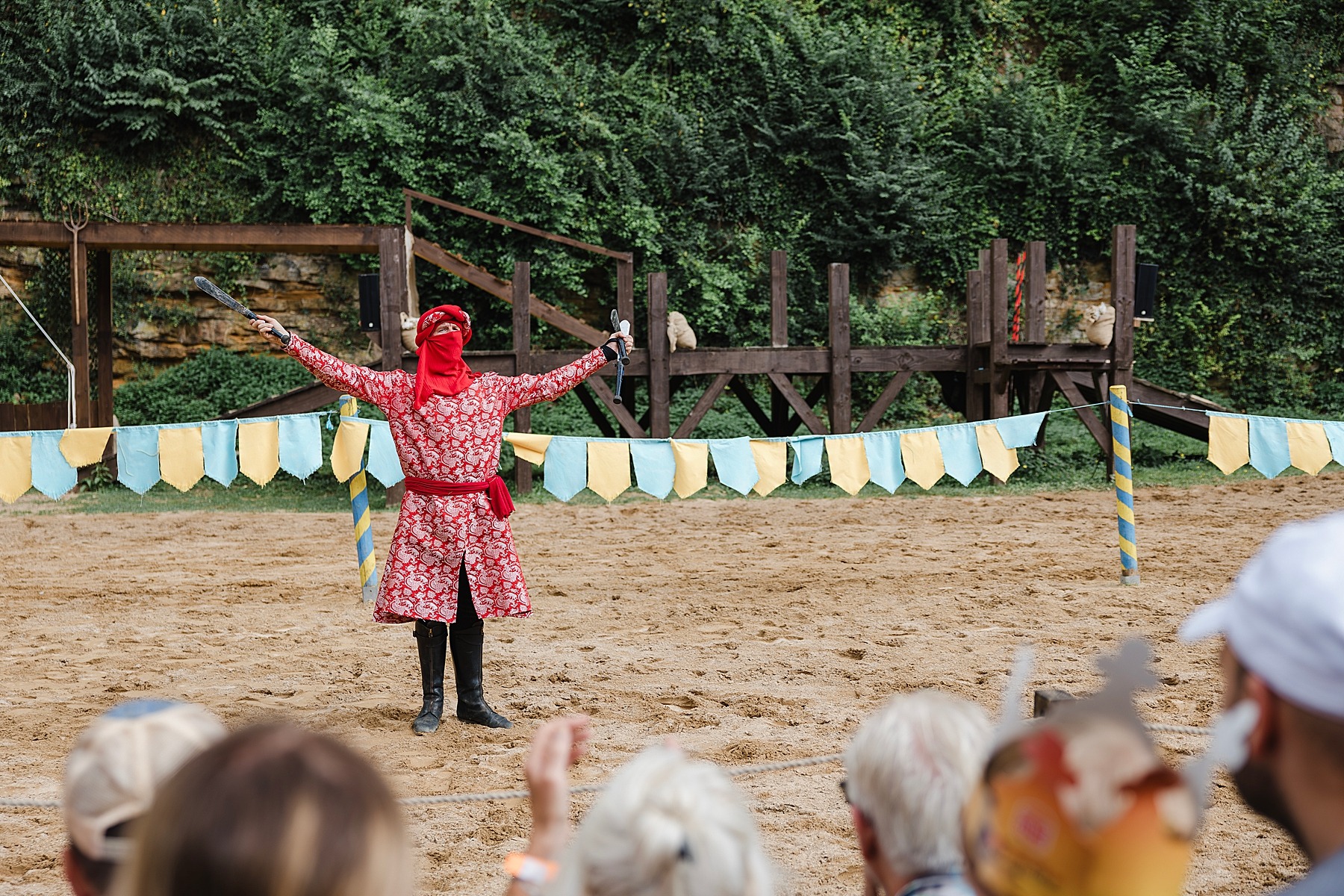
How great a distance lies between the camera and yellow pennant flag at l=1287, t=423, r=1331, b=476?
7832 millimetres

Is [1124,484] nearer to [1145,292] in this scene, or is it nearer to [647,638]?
[647,638]

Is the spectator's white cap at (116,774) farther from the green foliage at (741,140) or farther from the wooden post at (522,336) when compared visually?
the green foliage at (741,140)

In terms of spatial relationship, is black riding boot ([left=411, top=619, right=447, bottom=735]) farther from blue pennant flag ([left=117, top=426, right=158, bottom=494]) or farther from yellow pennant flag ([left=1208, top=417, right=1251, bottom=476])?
yellow pennant flag ([left=1208, top=417, right=1251, bottom=476])

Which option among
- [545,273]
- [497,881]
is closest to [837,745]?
[497,881]

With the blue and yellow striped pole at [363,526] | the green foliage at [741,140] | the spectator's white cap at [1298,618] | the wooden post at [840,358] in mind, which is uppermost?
the green foliage at [741,140]

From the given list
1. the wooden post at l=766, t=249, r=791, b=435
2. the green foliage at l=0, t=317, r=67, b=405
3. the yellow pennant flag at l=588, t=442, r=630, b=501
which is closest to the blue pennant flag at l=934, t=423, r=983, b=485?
the yellow pennant flag at l=588, t=442, r=630, b=501

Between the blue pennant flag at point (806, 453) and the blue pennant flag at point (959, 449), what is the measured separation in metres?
0.86

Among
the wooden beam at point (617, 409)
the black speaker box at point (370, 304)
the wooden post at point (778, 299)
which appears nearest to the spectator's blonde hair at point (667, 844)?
the wooden beam at point (617, 409)

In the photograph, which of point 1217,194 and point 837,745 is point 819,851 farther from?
point 1217,194

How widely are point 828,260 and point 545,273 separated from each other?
4.80m

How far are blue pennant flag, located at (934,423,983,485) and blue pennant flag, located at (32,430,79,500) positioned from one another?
19.5 feet

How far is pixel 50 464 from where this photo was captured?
758 cm

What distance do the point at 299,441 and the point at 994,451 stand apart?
4802mm

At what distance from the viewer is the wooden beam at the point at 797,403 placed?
43.6ft
